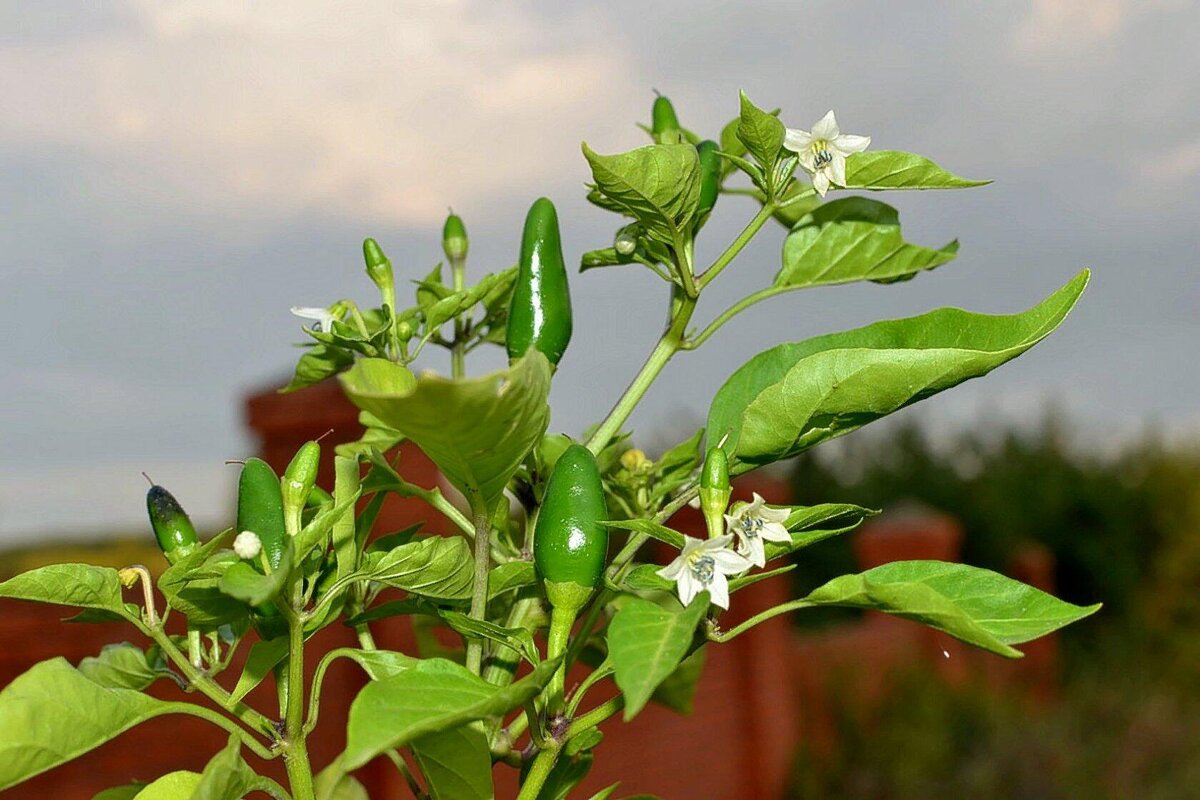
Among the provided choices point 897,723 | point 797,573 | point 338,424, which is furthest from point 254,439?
point 797,573

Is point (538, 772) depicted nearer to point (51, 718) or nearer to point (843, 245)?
point (51, 718)

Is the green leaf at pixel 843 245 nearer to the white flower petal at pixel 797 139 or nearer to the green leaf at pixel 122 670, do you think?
the white flower petal at pixel 797 139

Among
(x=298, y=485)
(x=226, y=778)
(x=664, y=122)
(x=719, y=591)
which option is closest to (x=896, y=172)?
(x=664, y=122)

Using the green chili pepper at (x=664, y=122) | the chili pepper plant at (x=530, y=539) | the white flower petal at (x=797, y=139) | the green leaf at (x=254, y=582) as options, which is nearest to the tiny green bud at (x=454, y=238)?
the chili pepper plant at (x=530, y=539)

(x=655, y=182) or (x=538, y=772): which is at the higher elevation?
(x=655, y=182)

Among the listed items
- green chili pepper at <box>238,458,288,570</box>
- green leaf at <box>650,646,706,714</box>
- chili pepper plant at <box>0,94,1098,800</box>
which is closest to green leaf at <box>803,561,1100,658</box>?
chili pepper plant at <box>0,94,1098,800</box>

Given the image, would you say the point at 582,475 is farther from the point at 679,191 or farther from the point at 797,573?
the point at 797,573
